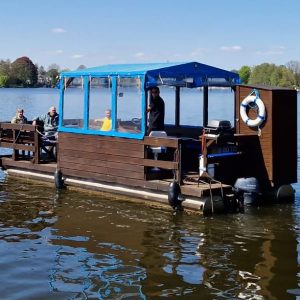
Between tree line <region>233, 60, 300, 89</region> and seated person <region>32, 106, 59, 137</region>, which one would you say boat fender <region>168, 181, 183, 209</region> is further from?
tree line <region>233, 60, 300, 89</region>

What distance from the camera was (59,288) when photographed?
25.4ft

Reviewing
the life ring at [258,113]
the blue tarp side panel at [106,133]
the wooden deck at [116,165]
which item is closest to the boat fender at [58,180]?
the wooden deck at [116,165]

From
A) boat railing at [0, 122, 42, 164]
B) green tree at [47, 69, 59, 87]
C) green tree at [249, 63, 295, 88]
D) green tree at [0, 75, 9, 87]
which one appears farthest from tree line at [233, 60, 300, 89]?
boat railing at [0, 122, 42, 164]

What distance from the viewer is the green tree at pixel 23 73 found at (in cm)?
16175

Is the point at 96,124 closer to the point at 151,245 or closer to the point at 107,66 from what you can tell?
the point at 107,66

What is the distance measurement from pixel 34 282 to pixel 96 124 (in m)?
6.28

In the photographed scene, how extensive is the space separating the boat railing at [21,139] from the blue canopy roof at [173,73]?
6.72 ft

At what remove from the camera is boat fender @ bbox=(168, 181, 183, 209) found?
38.5ft

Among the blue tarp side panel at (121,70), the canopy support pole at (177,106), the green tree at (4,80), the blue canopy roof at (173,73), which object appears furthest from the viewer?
the green tree at (4,80)

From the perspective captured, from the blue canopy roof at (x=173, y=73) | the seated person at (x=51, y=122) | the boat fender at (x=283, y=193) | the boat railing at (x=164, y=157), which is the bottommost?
the boat fender at (x=283, y=193)

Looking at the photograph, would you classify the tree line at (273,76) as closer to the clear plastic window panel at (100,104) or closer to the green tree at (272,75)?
the green tree at (272,75)

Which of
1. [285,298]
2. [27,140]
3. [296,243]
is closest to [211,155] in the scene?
[296,243]

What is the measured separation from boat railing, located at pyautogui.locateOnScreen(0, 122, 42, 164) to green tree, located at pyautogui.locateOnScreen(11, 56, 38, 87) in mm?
147955

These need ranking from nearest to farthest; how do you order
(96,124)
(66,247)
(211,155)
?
(66,247) < (211,155) < (96,124)
